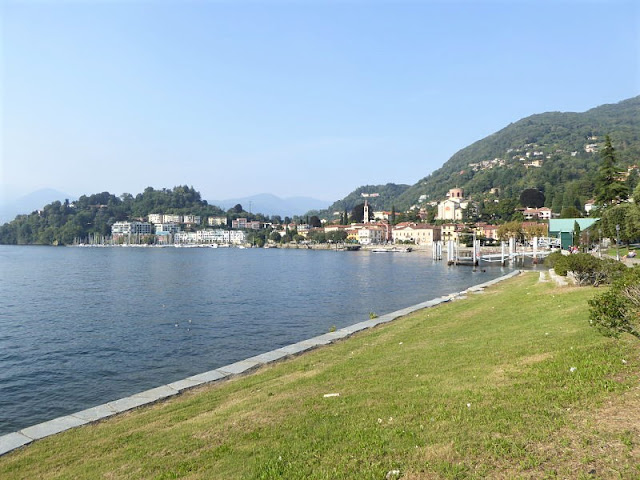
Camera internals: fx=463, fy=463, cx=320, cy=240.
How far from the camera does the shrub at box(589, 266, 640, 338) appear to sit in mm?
7488

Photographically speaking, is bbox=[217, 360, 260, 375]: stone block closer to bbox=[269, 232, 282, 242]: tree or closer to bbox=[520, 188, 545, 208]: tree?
bbox=[520, 188, 545, 208]: tree

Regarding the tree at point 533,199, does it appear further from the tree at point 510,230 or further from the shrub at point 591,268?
the shrub at point 591,268

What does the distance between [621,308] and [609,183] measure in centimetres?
5365

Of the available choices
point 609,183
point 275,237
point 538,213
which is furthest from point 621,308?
point 275,237

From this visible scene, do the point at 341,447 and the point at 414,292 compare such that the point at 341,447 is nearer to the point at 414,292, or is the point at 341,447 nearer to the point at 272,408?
the point at 272,408

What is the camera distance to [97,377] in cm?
1474

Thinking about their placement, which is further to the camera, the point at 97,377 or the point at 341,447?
the point at 97,377

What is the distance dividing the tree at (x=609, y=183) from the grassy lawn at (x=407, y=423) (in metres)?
48.4

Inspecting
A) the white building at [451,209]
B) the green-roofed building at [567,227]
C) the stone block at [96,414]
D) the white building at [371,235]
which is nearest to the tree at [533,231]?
the green-roofed building at [567,227]

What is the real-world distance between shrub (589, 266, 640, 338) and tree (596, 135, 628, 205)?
51.5 meters

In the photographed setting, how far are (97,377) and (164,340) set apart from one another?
503 centimetres

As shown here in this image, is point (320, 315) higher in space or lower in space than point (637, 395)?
lower

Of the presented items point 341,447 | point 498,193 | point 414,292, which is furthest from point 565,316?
point 498,193

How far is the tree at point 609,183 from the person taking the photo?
168 ft
